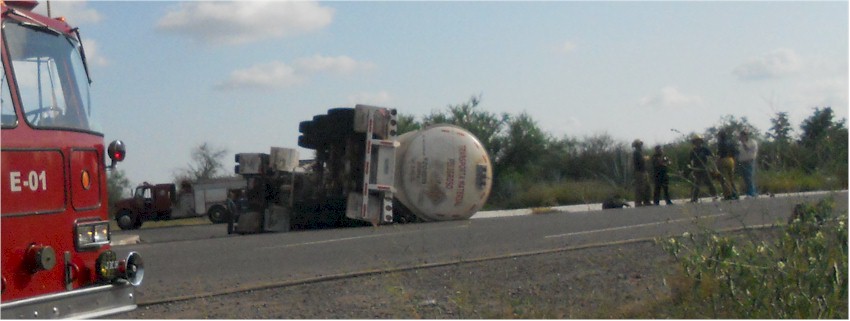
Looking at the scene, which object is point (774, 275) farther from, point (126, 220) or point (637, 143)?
point (126, 220)

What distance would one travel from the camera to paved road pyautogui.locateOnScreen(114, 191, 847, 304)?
9.65 metres

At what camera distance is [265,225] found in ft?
66.3

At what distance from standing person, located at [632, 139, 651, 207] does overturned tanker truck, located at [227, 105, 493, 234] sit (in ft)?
9.63

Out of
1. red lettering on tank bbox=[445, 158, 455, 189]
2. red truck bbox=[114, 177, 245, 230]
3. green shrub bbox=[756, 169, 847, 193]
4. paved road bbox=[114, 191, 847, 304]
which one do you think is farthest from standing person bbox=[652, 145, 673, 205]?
red truck bbox=[114, 177, 245, 230]

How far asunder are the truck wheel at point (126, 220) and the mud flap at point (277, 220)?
19.8 meters

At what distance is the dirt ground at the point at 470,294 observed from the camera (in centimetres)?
788

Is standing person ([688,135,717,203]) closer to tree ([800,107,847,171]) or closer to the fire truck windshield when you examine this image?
tree ([800,107,847,171])

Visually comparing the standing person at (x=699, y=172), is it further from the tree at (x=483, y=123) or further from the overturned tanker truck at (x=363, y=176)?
the tree at (x=483, y=123)

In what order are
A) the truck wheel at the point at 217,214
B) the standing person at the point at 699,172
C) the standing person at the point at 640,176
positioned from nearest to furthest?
the standing person at the point at 699,172
the standing person at the point at 640,176
the truck wheel at the point at 217,214

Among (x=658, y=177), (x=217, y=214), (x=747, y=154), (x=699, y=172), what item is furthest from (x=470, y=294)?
(x=217, y=214)

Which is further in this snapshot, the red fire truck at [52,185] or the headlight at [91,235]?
the headlight at [91,235]

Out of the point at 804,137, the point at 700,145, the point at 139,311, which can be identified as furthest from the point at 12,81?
the point at 700,145

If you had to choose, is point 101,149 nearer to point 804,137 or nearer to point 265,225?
point 804,137

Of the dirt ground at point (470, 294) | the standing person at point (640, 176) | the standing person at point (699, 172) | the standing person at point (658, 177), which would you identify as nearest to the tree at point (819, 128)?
the standing person at point (699, 172)
